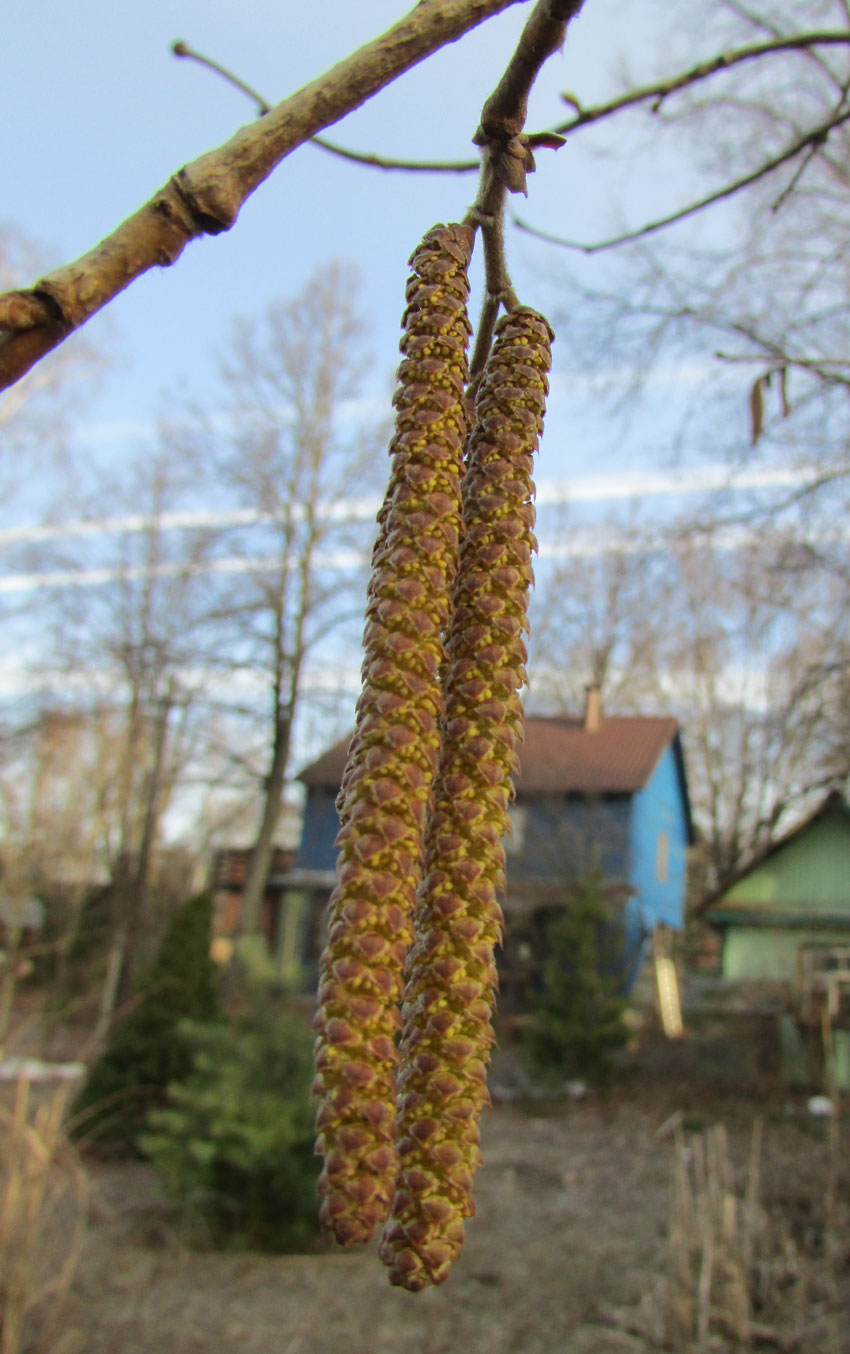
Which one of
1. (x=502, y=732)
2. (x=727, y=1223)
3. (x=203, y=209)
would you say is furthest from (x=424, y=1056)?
(x=727, y=1223)

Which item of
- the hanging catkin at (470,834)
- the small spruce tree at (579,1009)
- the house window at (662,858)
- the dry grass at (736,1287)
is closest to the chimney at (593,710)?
the house window at (662,858)

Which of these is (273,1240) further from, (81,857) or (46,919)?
(46,919)

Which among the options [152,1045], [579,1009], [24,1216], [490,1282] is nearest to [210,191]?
[24,1216]

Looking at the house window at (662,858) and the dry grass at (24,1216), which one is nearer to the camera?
the dry grass at (24,1216)

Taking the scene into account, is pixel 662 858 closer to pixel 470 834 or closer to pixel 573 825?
pixel 573 825

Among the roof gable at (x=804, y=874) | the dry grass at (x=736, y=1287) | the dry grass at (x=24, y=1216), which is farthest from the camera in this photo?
the roof gable at (x=804, y=874)

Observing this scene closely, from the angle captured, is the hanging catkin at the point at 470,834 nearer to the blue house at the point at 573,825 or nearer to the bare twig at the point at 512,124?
the bare twig at the point at 512,124

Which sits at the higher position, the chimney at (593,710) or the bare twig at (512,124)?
the chimney at (593,710)
